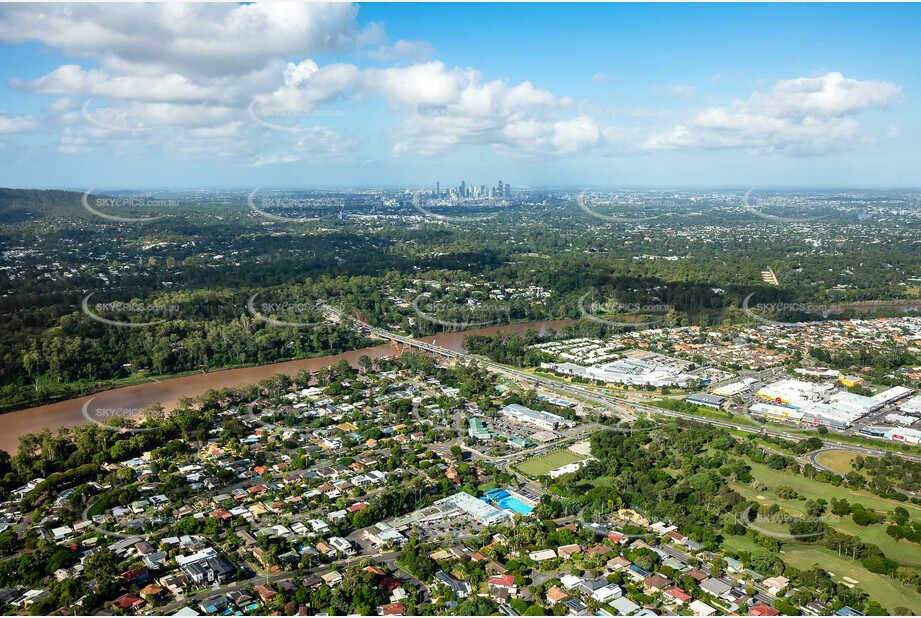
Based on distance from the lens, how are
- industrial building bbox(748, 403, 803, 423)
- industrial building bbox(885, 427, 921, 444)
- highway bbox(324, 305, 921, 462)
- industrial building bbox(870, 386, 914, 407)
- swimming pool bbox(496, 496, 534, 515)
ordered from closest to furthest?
1. swimming pool bbox(496, 496, 534, 515)
2. industrial building bbox(885, 427, 921, 444)
3. highway bbox(324, 305, 921, 462)
4. industrial building bbox(748, 403, 803, 423)
5. industrial building bbox(870, 386, 914, 407)

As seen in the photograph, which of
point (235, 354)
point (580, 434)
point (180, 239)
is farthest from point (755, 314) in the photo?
point (180, 239)

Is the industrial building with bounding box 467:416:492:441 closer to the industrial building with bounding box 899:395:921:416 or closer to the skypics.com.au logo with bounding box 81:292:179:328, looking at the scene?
the industrial building with bounding box 899:395:921:416

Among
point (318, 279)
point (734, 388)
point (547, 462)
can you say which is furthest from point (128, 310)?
point (734, 388)

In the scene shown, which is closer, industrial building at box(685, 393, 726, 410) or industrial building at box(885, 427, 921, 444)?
industrial building at box(885, 427, 921, 444)

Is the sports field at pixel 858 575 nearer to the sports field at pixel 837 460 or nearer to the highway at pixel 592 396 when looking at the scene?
→ the sports field at pixel 837 460

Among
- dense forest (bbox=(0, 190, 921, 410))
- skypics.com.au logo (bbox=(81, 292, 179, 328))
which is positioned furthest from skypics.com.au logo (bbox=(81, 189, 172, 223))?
skypics.com.au logo (bbox=(81, 292, 179, 328))

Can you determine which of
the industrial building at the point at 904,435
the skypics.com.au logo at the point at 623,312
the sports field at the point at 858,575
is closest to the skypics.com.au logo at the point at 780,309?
the skypics.com.au logo at the point at 623,312
